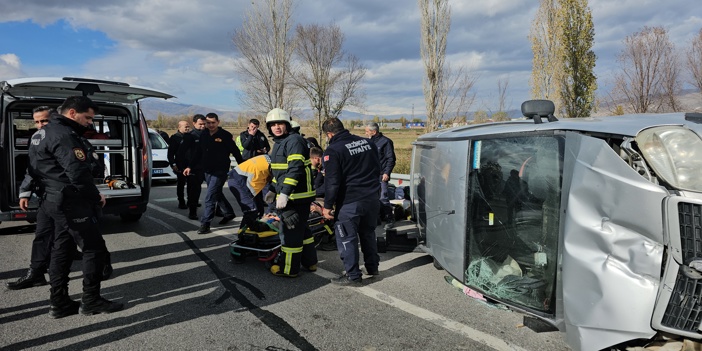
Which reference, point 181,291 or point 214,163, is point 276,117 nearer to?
point 181,291

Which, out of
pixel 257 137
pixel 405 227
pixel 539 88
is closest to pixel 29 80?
pixel 257 137

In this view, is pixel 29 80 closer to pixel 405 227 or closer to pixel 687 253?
pixel 405 227

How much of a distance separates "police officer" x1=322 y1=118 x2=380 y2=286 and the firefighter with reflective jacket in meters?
0.30

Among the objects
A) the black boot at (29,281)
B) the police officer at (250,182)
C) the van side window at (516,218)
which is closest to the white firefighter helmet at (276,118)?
the police officer at (250,182)

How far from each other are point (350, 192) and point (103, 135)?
17.4ft

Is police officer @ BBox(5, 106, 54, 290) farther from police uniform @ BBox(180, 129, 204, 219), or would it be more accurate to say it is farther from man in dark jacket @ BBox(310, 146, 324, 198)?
man in dark jacket @ BBox(310, 146, 324, 198)

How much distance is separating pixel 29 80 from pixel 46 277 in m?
2.30

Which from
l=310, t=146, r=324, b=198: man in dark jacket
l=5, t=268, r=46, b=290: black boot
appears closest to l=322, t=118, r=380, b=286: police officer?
l=310, t=146, r=324, b=198: man in dark jacket

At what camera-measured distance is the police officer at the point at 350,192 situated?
174 inches

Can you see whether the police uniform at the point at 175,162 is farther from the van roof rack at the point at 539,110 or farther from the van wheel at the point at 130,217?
the van roof rack at the point at 539,110

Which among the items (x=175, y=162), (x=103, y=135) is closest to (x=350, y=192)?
(x=103, y=135)

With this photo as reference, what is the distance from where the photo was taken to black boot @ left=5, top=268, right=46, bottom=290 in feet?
14.0

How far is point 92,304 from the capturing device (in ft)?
12.1

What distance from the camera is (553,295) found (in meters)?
2.77
